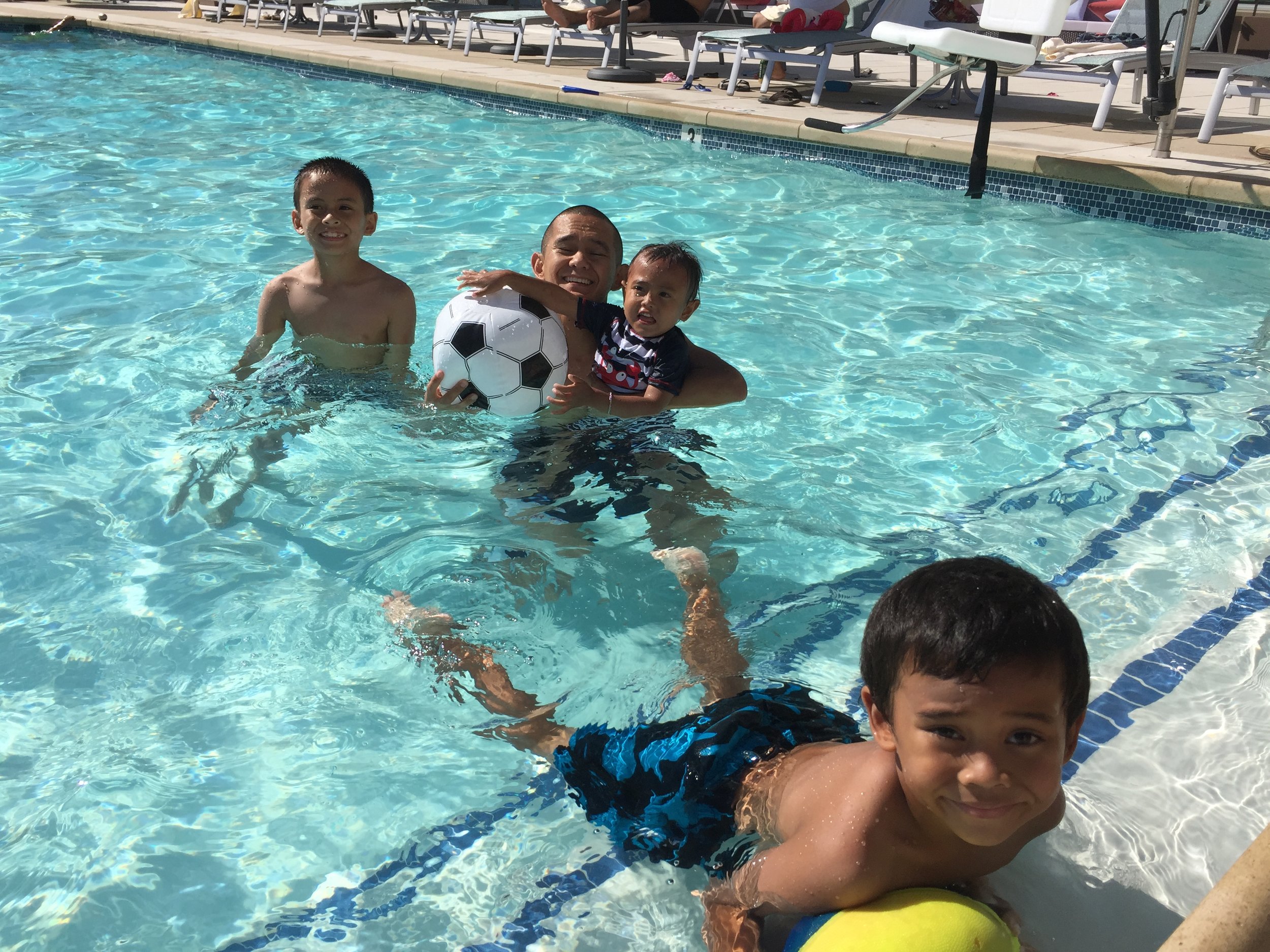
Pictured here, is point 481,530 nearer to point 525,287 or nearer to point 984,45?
point 525,287

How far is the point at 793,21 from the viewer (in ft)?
39.9

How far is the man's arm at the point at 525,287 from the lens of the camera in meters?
3.95

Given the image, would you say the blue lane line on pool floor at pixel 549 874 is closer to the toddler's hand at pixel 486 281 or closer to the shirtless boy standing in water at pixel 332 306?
the toddler's hand at pixel 486 281

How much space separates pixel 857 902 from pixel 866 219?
7.15 m

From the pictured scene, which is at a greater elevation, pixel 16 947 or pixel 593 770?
pixel 593 770

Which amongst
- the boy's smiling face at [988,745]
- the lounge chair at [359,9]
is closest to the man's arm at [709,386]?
the boy's smiling face at [988,745]

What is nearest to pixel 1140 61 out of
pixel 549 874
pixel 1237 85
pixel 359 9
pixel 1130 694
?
pixel 1237 85

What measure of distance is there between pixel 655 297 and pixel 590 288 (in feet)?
1.58

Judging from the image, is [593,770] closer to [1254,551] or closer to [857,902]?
[857,902]

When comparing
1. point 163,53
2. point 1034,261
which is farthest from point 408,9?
point 1034,261

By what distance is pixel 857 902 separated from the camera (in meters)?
2.03

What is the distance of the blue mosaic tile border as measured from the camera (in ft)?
25.8

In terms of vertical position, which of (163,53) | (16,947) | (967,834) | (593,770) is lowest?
(16,947)

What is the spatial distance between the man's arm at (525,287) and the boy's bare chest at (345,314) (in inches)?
33.7
